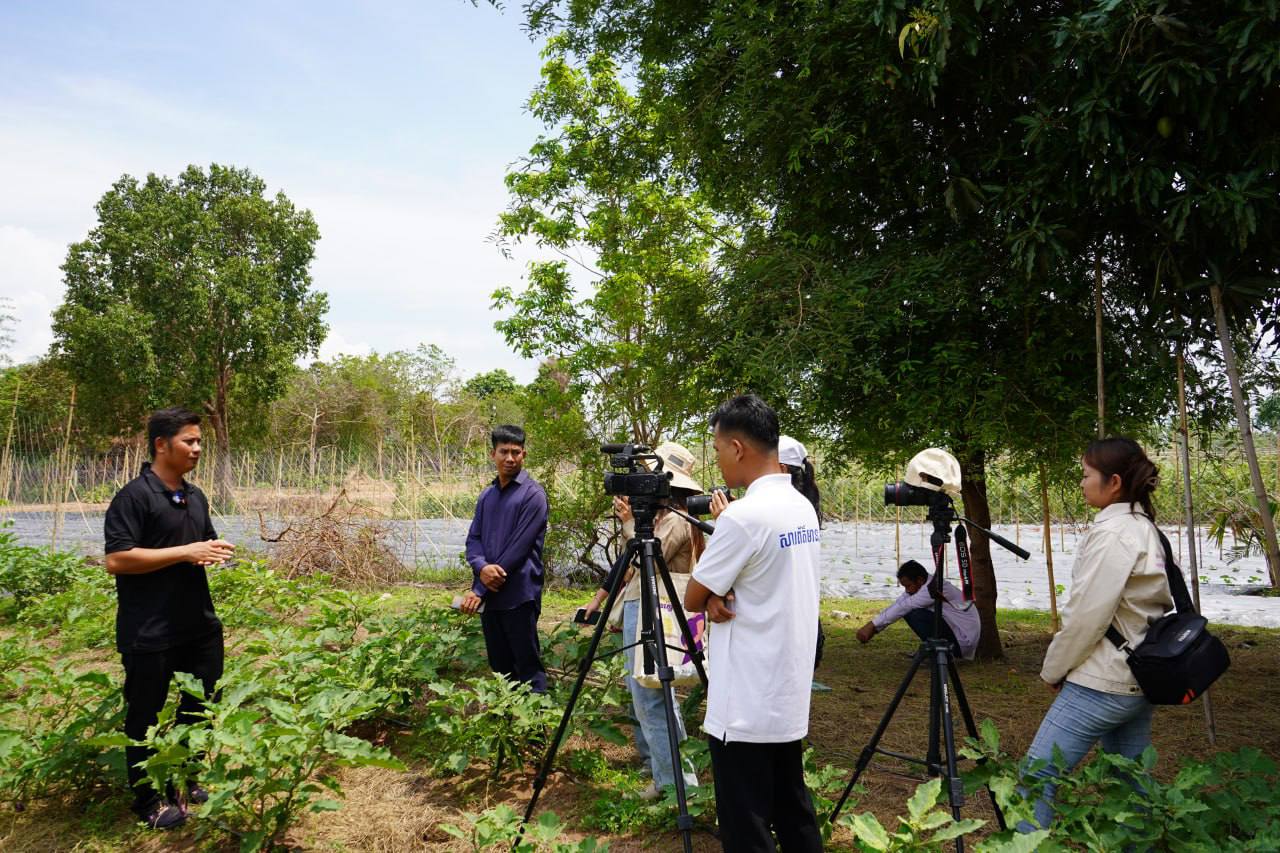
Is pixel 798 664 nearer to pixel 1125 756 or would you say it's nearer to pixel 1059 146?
pixel 1125 756

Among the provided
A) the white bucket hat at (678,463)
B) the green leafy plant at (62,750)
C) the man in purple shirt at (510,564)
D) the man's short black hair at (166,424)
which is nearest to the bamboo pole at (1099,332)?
the white bucket hat at (678,463)

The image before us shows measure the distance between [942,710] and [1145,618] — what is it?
0.77 metres

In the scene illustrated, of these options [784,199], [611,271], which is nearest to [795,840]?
[784,199]

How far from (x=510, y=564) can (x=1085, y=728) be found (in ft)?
8.62

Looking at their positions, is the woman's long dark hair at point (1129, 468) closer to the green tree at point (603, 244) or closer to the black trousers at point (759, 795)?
the black trousers at point (759, 795)

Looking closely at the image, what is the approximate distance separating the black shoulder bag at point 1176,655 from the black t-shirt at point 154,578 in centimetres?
334

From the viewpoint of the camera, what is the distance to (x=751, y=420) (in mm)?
2277

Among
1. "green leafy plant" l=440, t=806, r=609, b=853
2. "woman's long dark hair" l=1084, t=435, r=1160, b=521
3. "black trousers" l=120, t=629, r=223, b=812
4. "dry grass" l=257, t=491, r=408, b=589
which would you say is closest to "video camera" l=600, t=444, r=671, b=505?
"green leafy plant" l=440, t=806, r=609, b=853

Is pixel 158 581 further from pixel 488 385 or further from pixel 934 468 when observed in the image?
pixel 488 385

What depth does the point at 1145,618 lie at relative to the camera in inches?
101

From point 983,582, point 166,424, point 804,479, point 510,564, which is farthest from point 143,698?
point 983,582

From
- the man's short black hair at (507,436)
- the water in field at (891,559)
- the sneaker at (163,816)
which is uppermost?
the man's short black hair at (507,436)

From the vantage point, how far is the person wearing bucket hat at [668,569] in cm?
331

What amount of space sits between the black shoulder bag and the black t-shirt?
3339 millimetres
